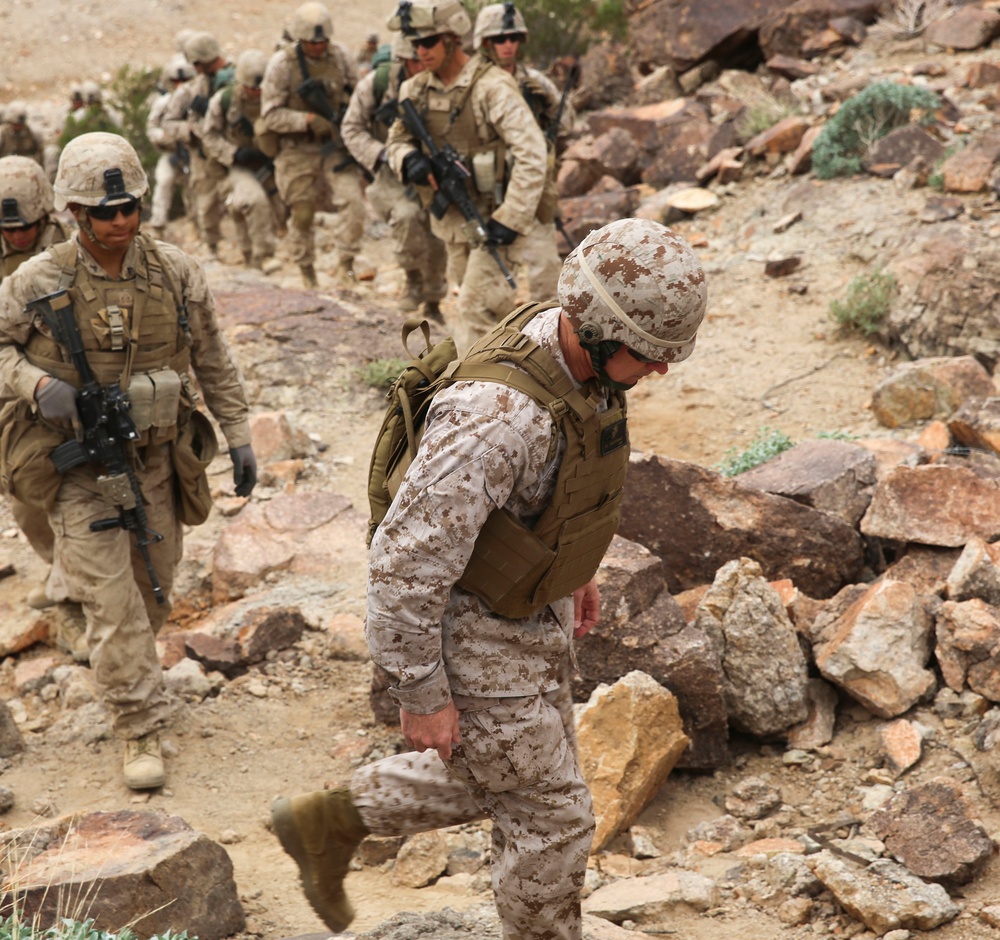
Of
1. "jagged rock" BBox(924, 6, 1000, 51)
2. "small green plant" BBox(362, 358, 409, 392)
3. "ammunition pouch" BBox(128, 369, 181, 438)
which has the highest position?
"jagged rock" BBox(924, 6, 1000, 51)

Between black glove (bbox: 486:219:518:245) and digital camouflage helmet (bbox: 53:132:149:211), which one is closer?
digital camouflage helmet (bbox: 53:132:149:211)

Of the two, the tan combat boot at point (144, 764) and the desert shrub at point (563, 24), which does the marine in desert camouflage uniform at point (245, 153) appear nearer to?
the desert shrub at point (563, 24)

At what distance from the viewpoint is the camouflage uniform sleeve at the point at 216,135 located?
408 inches

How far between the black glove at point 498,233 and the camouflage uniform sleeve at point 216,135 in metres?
4.91

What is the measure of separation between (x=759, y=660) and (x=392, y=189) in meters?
5.69

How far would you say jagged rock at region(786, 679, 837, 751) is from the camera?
3904mm

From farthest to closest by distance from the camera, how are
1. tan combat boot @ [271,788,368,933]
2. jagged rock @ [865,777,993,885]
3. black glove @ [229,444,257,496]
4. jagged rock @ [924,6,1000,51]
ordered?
jagged rock @ [924,6,1000,51] < black glove @ [229,444,257,496] < jagged rock @ [865,777,993,885] < tan combat boot @ [271,788,368,933]

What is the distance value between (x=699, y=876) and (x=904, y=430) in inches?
140

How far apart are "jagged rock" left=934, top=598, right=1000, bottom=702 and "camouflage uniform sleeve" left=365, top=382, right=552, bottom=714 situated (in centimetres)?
222

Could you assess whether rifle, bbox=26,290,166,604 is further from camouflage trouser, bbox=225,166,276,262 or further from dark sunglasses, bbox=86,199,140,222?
camouflage trouser, bbox=225,166,276,262

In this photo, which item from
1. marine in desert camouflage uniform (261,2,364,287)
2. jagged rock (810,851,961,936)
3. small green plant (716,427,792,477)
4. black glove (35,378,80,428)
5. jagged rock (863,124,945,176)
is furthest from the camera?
marine in desert camouflage uniform (261,2,364,287)

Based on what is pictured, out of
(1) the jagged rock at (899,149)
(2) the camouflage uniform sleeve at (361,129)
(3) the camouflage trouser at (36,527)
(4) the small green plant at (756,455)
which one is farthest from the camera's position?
(1) the jagged rock at (899,149)

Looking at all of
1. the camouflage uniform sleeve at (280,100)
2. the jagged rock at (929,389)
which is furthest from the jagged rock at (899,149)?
the camouflage uniform sleeve at (280,100)

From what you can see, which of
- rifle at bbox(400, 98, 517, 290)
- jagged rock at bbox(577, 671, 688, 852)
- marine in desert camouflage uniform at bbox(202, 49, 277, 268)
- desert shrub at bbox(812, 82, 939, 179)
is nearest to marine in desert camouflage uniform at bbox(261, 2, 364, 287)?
marine in desert camouflage uniform at bbox(202, 49, 277, 268)
